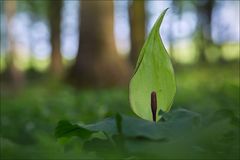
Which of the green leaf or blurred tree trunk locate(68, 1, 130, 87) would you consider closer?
the green leaf

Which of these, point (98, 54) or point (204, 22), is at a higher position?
point (204, 22)

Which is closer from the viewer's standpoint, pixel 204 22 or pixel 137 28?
pixel 137 28

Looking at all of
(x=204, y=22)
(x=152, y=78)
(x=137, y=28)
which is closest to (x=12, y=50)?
(x=137, y=28)

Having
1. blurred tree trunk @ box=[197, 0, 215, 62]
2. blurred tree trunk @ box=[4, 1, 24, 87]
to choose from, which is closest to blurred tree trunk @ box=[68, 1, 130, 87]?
blurred tree trunk @ box=[4, 1, 24, 87]

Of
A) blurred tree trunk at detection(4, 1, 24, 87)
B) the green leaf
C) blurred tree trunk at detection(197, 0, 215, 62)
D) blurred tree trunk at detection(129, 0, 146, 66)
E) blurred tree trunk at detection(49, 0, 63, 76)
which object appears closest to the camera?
the green leaf

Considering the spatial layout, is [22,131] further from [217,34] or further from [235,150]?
[217,34]

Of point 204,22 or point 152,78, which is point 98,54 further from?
point 204,22

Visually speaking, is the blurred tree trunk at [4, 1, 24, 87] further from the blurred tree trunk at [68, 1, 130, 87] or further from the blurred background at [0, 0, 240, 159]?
the blurred tree trunk at [68, 1, 130, 87]
